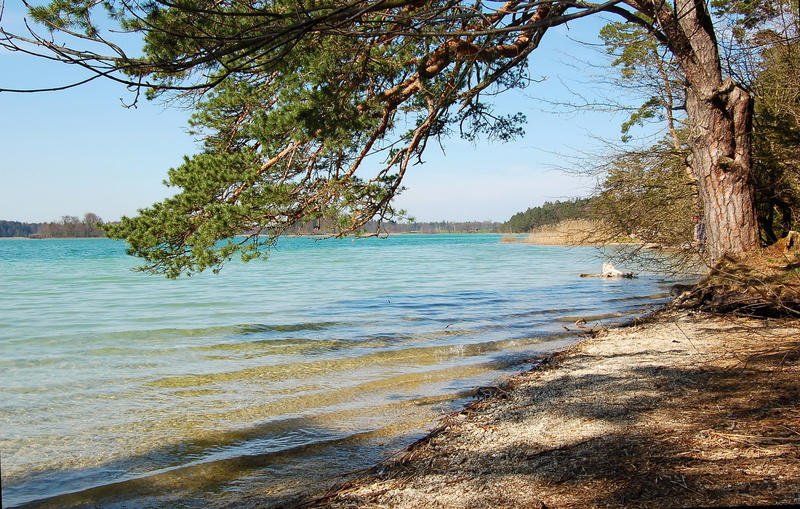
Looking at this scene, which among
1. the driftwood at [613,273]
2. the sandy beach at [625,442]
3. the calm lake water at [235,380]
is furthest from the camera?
the driftwood at [613,273]

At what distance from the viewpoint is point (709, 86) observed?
7176mm

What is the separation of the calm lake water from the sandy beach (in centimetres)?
84

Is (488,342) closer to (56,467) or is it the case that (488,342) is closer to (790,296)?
(790,296)

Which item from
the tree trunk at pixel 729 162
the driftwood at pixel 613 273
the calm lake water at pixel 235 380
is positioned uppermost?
the tree trunk at pixel 729 162

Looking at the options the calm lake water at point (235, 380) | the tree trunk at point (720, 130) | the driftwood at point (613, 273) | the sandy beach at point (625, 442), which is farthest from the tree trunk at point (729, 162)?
the driftwood at point (613, 273)

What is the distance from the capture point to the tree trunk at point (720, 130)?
7145 mm

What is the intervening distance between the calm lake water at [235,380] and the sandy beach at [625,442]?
84 centimetres

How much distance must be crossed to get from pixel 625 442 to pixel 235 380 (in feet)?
17.8

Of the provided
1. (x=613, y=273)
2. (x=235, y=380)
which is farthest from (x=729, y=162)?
(x=613, y=273)

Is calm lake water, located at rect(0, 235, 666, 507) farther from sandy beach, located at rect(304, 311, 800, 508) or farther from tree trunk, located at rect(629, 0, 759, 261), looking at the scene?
tree trunk, located at rect(629, 0, 759, 261)

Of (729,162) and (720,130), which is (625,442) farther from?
(720,130)

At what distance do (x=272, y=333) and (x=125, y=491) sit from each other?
699 cm

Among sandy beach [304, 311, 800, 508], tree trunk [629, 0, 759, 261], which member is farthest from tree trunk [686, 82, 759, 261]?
sandy beach [304, 311, 800, 508]

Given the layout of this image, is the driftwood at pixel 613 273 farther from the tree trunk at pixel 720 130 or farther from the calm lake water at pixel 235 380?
the tree trunk at pixel 720 130
